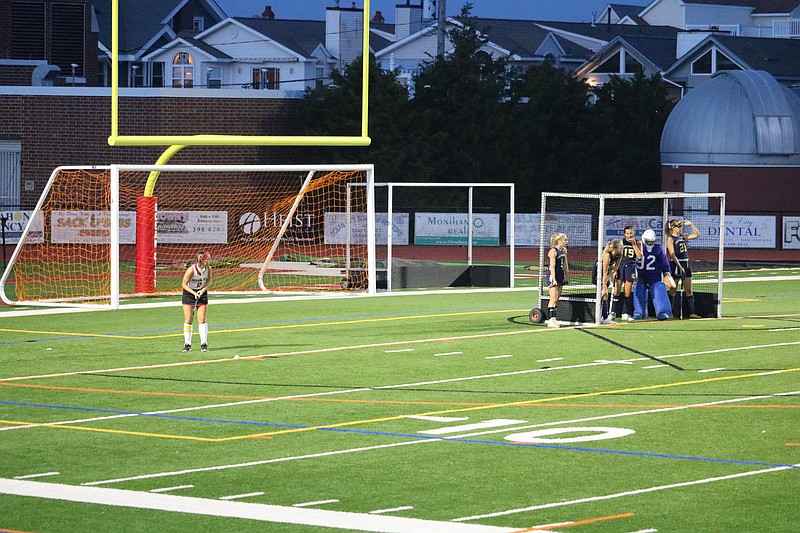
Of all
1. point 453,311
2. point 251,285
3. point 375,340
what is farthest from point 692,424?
point 251,285

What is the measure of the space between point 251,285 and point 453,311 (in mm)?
7810

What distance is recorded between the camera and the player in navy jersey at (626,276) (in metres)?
22.7

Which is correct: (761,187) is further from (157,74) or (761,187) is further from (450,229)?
(157,74)

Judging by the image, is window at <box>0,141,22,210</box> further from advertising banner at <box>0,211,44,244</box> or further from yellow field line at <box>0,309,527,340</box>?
yellow field line at <box>0,309,527,340</box>

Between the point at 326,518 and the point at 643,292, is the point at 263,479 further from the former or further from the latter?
the point at 643,292

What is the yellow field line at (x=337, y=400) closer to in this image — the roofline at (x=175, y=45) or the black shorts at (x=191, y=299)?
the black shorts at (x=191, y=299)

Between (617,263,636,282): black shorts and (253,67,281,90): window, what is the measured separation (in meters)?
56.6

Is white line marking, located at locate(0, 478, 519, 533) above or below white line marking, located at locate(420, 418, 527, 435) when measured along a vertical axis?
below

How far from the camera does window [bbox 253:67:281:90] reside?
78438mm

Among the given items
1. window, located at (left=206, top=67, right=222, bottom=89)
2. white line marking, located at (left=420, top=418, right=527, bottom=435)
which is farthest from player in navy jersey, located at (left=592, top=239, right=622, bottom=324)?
window, located at (left=206, top=67, right=222, bottom=89)

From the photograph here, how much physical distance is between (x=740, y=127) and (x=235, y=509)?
4613 centimetres

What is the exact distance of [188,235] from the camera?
139 ft

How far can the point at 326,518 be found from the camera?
9562 mm

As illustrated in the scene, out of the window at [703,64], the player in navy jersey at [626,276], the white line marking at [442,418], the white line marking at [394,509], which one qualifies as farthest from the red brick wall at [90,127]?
the white line marking at [394,509]
